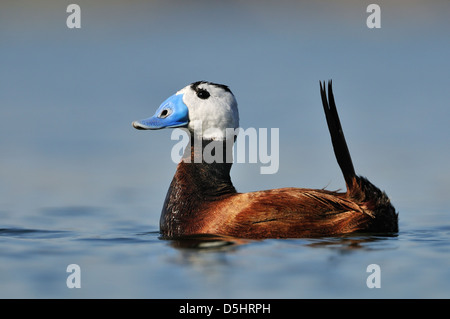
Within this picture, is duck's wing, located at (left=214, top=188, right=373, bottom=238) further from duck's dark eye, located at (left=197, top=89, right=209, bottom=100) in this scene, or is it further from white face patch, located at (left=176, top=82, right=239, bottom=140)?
duck's dark eye, located at (left=197, top=89, right=209, bottom=100)

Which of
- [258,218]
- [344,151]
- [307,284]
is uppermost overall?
[344,151]

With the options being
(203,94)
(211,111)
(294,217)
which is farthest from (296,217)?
(203,94)

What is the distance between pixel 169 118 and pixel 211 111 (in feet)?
1.65

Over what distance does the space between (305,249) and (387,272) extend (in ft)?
3.06

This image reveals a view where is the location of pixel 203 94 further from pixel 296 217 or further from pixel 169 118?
pixel 296 217

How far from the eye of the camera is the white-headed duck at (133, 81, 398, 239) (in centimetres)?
884

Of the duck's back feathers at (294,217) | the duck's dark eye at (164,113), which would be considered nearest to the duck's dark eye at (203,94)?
the duck's dark eye at (164,113)

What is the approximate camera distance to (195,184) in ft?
31.4

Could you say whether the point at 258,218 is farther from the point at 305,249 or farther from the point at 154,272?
the point at 154,272

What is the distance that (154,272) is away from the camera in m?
7.71

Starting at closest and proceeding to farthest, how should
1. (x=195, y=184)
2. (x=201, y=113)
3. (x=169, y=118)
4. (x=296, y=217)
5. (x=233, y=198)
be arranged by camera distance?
1. (x=296, y=217)
2. (x=233, y=198)
3. (x=195, y=184)
4. (x=201, y=113)
5. (x=169, y=118)

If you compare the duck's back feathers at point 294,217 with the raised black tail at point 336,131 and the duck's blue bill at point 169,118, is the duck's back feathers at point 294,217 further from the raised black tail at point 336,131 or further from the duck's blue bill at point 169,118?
the duck's blue bill at point 169,118

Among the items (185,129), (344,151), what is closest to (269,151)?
(185,129)

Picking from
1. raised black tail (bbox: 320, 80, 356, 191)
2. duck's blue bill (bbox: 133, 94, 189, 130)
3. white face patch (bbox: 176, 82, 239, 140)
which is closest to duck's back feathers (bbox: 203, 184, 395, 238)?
raised black tail (bbox: 320, 80, 356, 191)
